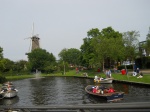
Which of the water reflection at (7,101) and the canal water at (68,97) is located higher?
the canal water at (68,97)

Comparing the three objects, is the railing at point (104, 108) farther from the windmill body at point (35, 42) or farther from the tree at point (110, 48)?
the windmill body at point (35, 42)

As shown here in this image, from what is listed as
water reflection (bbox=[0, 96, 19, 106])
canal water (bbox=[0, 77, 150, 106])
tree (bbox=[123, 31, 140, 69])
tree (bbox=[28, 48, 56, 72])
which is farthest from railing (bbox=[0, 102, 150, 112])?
tree (bbox=[28, 48, 56, 72])

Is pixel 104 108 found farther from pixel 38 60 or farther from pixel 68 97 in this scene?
pixel 38 60

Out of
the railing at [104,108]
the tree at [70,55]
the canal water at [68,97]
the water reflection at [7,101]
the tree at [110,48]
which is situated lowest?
the water reflection at [7,101]

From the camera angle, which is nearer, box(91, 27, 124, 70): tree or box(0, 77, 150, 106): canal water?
box(0, 77, 150, 106): canal water

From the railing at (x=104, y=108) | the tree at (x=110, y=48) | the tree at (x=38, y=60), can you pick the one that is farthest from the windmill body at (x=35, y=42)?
the railing at (x=104, y=108)

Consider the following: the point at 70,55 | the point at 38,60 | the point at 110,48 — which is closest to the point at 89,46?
the point at 110,48

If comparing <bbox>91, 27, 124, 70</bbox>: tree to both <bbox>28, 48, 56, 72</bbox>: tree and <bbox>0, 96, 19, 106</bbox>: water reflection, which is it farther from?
<bbox>28, 48, 56, 72</bbox>: tree

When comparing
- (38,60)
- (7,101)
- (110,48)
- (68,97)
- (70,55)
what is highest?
(70,55)

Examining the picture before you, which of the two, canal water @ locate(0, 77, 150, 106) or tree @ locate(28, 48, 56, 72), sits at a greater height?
tree @ locate(28, 48, 56, 72)

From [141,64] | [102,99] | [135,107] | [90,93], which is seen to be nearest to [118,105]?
[135,107]

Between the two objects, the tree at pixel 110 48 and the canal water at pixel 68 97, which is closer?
the canal water at pixel 68 97

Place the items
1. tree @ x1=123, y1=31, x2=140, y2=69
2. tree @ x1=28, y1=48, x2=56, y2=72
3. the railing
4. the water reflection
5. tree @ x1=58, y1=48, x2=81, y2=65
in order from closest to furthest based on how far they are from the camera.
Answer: the railing, the water reflection, tree @ x1=123, y1=31, x2=140, y2=69, tree @ x1=28, y1=48, x2=56, y2=72, tree @ x1=58, y1=48, x2=81, y2=65

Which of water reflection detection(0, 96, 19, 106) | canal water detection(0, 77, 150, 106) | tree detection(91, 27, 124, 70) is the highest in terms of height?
tree detection(91, 27, 124, 70)
